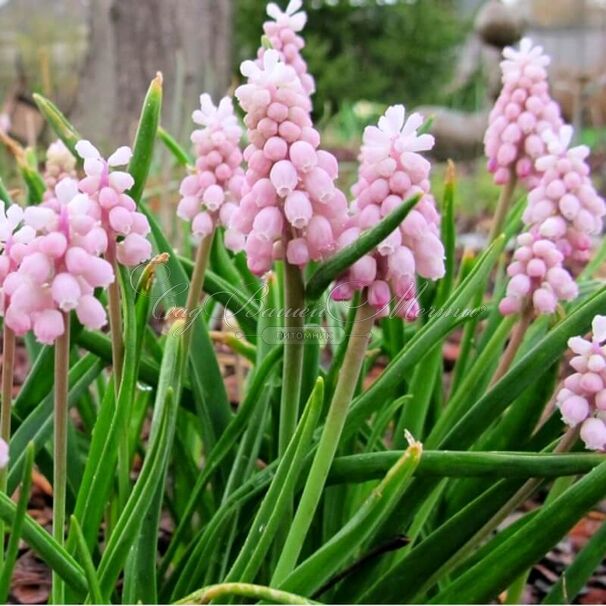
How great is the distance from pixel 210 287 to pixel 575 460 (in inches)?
25.6

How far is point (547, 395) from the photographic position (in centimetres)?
138

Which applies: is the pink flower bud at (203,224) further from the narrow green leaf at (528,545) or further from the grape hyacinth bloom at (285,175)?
the narrow green leaf at (528,545)

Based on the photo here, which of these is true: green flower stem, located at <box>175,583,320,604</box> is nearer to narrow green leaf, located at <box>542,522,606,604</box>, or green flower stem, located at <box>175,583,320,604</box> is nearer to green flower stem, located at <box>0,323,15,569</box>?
green flower stem, located at <box>0,323,15,569</box>

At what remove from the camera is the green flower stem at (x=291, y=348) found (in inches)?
42.3

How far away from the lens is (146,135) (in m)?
1.30

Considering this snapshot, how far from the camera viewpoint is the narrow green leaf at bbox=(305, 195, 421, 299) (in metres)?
0.93

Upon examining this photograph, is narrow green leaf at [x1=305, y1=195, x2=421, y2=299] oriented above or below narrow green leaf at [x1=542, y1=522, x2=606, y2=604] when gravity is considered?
above

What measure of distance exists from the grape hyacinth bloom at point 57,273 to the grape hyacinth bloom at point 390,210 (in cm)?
28

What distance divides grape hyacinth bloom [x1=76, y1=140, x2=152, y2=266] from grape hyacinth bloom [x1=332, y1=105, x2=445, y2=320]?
0.23 metres

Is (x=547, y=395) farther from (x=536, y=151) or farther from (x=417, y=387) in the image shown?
(x=536, y=151)

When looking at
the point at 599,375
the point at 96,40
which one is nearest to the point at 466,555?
the point at 599,375

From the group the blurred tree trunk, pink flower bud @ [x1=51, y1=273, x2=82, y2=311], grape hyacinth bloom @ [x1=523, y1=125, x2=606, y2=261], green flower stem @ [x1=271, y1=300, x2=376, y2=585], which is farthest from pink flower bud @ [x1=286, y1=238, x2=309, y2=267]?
the blurred tree trunk

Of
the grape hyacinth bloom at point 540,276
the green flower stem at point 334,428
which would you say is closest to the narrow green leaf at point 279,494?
the green flower stem at point 334,428

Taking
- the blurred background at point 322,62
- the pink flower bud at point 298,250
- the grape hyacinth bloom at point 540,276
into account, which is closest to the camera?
the pink flower bud at point 298,250
